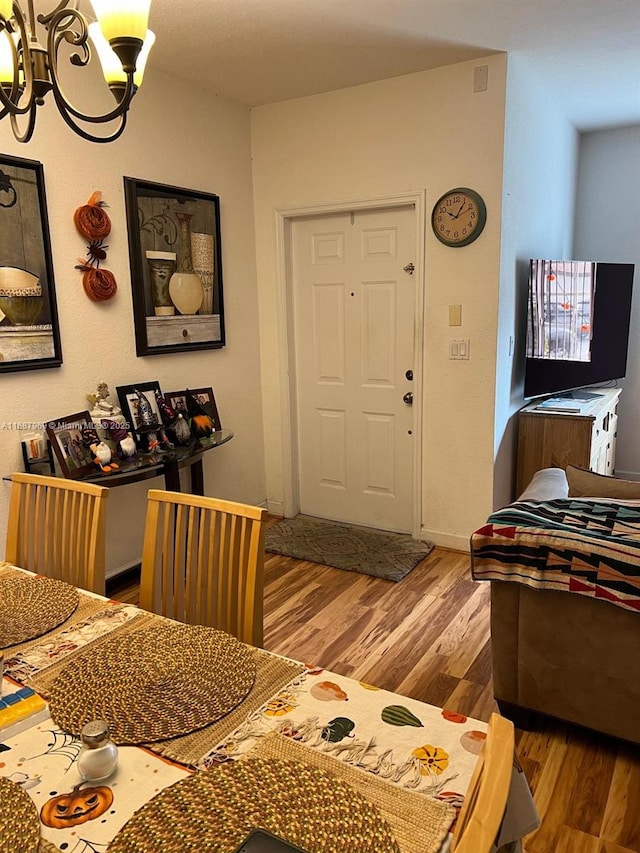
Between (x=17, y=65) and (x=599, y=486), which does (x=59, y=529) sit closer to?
(x=17, y=65)

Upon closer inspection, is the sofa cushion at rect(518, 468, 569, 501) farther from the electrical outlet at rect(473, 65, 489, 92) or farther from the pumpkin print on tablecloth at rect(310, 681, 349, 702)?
the electrical outlet at rect(473, 65, 489, 92)

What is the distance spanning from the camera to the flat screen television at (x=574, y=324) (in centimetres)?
379

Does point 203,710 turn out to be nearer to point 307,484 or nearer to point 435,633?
point 435,633

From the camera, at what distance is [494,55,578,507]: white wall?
132 inches

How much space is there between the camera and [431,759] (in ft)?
3.30

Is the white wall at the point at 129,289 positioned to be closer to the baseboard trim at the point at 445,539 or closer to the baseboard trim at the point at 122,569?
the baseboard trim at the point at 122,569

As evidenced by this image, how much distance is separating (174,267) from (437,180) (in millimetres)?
1537

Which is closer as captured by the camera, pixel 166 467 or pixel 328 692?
pixel 328 692

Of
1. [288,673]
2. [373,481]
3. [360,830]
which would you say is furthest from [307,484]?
[360,830]

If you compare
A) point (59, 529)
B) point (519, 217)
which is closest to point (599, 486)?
point (519, 217)

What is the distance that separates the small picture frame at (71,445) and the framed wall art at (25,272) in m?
0.27

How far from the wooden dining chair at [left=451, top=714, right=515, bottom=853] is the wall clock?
2.98 meters

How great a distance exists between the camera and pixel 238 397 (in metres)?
4.04

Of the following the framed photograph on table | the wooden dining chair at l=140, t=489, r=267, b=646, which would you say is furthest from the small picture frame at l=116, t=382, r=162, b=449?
the wooden dining chair at l=140, t=489, r=267, b=646
